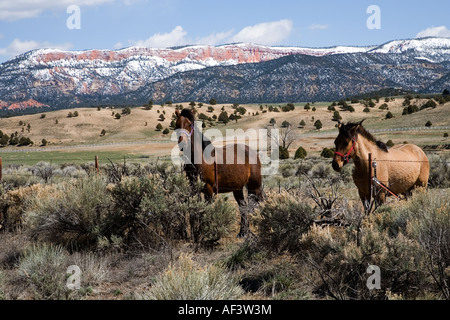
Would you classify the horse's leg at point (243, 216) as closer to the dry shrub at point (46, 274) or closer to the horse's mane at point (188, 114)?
the horse's mane at point (188, 114)

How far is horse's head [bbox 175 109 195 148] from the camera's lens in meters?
9.28

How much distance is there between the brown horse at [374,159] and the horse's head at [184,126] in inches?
119

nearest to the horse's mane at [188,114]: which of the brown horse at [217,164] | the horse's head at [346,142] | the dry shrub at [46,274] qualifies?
the brown horse at [217,164]

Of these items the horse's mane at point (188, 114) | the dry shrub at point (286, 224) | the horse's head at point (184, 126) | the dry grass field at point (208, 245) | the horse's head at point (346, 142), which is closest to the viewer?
the dry grass field at point (208, 245)

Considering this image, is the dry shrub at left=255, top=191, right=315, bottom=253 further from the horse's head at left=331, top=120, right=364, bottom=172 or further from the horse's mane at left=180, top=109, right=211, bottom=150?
the horse's mane at left=180, top=109, right=211, bottom=150

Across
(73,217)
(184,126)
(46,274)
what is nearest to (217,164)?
(184,126)

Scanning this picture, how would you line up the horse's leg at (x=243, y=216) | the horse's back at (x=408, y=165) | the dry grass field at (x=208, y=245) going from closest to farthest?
the dry grass field at (x=208, y=245) → the horse's leg at (x=243, y=216) → the horse's back at (x=408, y=165)

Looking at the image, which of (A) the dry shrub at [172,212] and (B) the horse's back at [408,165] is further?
(B) the horse's back at [408,165]

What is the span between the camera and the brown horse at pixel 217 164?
31.0 feet

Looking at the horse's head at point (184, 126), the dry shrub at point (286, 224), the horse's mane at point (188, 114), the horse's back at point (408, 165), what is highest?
the horse's mane at point (188, 114)

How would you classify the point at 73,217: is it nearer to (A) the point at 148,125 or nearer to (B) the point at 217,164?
(B) the point at 217,164

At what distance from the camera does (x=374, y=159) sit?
30.5 ft

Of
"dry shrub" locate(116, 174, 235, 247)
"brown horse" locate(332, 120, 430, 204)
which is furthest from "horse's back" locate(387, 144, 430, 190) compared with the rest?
"dry shrub" locate(116, 174, 235, 247)

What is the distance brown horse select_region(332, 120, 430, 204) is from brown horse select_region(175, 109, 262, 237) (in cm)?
219
